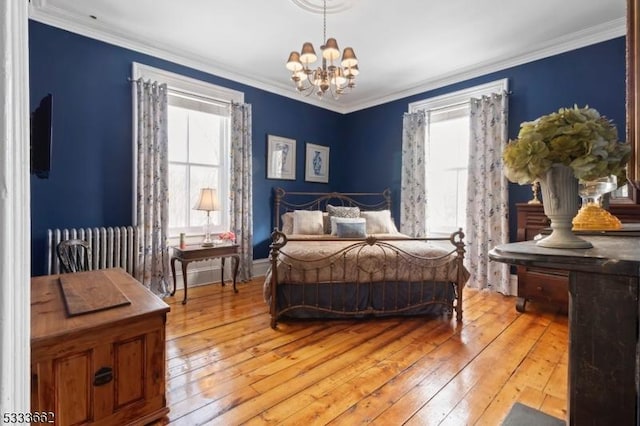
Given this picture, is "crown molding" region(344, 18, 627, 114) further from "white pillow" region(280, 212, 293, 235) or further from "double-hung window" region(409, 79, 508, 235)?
"white pillow" region(280, 212, 293, 235)

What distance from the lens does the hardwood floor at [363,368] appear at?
1.68 metres

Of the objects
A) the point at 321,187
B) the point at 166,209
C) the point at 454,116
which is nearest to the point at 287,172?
the point at 321,187

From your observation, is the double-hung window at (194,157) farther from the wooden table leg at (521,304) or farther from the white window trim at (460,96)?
the wooden table leg at (521,304)

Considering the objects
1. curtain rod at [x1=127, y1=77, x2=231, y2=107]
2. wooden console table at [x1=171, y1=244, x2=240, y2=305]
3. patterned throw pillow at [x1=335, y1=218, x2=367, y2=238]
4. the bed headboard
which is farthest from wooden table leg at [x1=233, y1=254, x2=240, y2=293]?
curtain rod at [x1=127, y1=77, x2=231, y2=107]

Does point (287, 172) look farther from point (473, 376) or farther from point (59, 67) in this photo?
point (473, 376)

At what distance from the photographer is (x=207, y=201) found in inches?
146

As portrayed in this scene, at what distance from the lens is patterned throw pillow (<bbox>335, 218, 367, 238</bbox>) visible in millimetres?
3844

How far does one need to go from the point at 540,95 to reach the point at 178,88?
409 cm

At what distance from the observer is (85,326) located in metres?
1.36

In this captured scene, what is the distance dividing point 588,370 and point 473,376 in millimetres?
1240

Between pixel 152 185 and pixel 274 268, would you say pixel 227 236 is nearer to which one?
pixel 152 185

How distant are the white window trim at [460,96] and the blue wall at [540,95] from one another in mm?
71

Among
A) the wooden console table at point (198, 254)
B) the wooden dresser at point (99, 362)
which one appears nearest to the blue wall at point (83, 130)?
the wooden console table at point (198, 254)

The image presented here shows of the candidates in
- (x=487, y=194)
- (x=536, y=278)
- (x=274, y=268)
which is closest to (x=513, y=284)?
(x=536, y=278)
